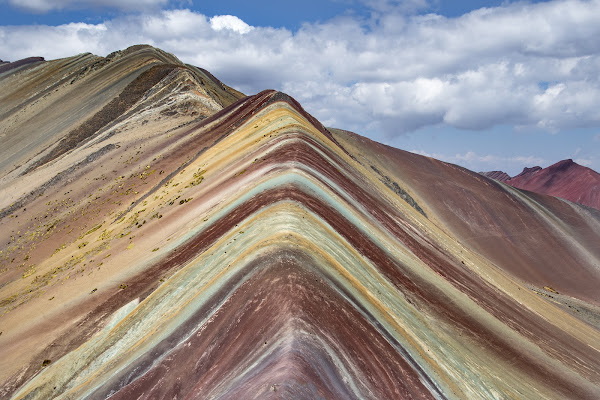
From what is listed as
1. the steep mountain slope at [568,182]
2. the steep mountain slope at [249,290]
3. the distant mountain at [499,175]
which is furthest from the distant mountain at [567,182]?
the steep mountain slope at [249,290]

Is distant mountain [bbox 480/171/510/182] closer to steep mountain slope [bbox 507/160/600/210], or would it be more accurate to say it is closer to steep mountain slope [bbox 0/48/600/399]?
steep mountain slope [bbox 507/160/600/210]

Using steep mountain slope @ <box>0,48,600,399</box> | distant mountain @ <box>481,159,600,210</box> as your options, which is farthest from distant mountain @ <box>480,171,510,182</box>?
steep mountain slope @ <box>0,48,600,399</box>

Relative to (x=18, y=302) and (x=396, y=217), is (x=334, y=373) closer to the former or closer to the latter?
(x=396, y=217)

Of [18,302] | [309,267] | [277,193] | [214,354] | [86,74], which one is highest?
[86,74]

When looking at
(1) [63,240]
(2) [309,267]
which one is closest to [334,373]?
(2) [309,267]

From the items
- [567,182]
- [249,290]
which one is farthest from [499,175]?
[249,290]
